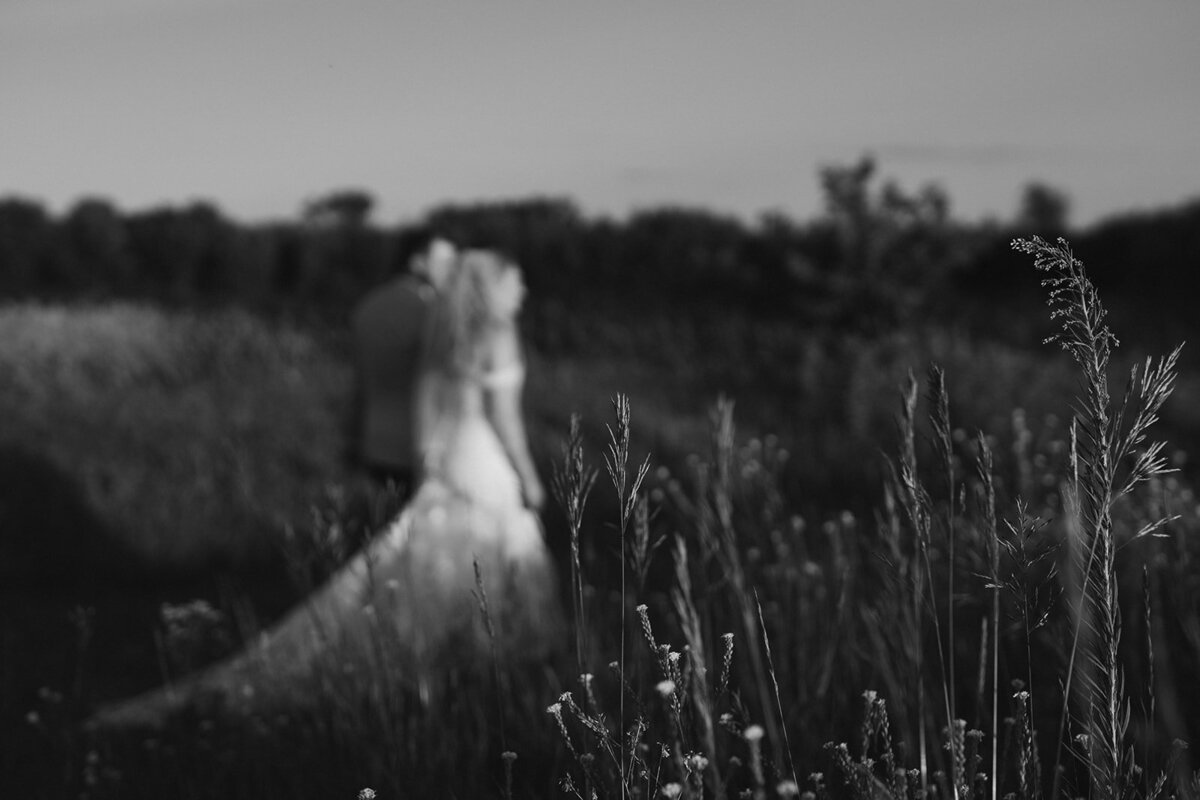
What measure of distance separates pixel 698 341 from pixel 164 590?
10.4m

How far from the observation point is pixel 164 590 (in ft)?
23.1

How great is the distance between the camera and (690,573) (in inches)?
149

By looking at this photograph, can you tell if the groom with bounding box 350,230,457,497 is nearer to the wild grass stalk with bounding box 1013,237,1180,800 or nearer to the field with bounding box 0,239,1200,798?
the field with bounding box 0,239,1200,798

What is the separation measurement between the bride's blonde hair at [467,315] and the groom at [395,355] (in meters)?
0.08

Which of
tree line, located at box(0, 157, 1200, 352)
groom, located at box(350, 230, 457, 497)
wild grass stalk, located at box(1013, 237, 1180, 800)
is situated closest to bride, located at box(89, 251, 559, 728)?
groom, located at box(350, 230, 457, 497)

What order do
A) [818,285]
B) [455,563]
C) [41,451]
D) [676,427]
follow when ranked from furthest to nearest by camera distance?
[818,285] < [676,427] < [41,451] < [455,563]

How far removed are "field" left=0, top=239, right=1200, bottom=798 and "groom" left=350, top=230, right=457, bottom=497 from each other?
23.8 inches

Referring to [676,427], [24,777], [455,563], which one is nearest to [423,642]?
[24,777]

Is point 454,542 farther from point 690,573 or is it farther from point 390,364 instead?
point 690,573

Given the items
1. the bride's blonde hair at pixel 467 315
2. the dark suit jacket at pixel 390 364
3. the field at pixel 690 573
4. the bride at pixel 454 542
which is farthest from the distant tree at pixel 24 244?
the bride's blonde hair at pixel 467 315

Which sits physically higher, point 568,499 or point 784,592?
point 568,499

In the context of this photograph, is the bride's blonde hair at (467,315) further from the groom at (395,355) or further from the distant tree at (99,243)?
the distant tree at (99,243)

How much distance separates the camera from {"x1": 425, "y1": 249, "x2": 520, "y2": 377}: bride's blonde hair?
16.3ft

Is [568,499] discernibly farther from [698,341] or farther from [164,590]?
[698,341]
